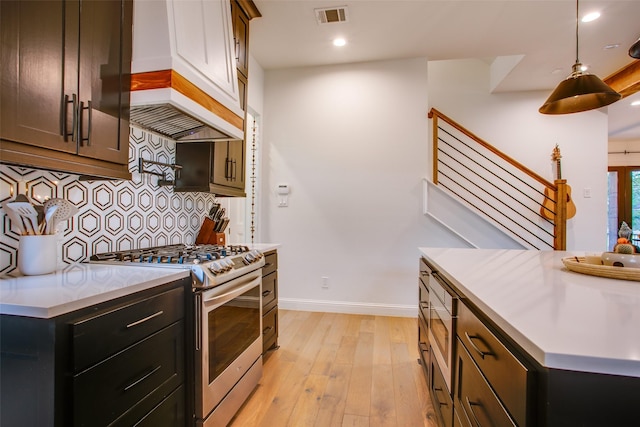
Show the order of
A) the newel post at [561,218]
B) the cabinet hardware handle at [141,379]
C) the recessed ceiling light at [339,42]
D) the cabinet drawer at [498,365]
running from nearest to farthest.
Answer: the cabinet drawer at [498,365] → the cabinet hardware handle at [141,379] → the recessed ceiling light at [339,42] → the newel post at [561,218]

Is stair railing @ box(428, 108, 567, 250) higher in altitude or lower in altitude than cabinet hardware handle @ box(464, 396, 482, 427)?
higher

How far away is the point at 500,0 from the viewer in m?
2.47

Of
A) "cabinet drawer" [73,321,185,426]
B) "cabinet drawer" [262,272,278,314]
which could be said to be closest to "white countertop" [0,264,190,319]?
"cabinet drawer" [73,321,185,426]

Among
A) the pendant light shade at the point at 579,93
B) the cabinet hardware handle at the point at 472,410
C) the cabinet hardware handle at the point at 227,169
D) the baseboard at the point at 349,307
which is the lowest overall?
the baseboard at the point at 349,307

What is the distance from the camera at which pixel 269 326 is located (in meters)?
2.47

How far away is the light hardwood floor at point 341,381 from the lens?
1.76 metres

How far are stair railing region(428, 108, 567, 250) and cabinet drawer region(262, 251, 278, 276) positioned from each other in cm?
265

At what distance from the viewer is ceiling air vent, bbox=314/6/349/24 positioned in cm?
263

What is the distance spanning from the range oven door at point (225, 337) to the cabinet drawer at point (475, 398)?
1.13 metres

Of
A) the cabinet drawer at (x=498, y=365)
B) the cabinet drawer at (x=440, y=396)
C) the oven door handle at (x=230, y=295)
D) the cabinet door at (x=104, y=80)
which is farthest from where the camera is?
the oven door handle at (x=230, y=295)

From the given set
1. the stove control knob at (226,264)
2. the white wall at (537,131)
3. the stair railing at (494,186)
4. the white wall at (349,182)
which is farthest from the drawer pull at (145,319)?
the white wall at (537,131)

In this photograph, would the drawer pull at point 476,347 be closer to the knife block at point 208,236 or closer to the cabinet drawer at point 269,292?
the cabinet drawer at point 269,292

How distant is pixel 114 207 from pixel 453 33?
3256mm

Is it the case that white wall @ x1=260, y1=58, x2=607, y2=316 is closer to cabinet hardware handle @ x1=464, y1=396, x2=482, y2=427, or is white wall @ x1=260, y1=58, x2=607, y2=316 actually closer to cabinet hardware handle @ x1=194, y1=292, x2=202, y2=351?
cabinet hardware handle @ x1=194, y1=292, x2=202, y2=351
